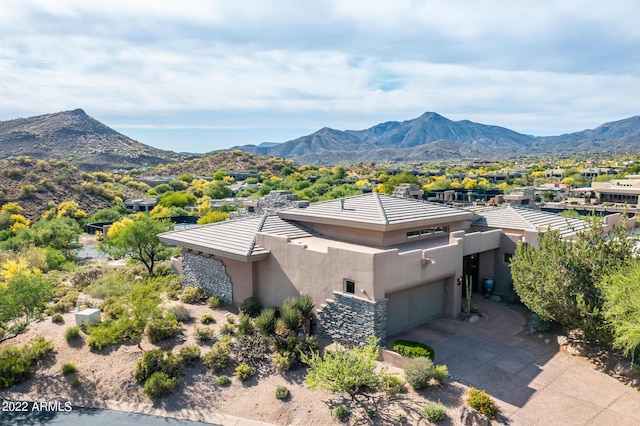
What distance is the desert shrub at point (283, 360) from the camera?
1778 centimetres

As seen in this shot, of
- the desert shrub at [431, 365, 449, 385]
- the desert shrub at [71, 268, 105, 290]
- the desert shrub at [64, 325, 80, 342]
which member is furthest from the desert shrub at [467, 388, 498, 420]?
the desert shrub at [71, 268, 105, 290]

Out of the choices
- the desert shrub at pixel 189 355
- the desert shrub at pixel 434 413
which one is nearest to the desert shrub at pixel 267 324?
the desert shrub at pixel 189 355

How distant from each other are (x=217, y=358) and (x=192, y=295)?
7285 millimetres

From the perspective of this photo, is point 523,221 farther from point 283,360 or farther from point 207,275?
point 207,275

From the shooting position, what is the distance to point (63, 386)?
58.3 feet

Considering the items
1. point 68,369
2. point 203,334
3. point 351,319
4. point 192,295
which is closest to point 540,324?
point 351,319

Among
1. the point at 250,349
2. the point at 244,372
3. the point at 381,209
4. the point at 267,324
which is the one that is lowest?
the point at 244,372

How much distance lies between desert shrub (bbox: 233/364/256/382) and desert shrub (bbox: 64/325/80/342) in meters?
8.45

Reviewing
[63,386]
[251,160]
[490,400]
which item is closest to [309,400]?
[490,400]

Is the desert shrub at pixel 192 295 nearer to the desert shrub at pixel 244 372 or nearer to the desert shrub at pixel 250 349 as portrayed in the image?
the desert shrub at pixel 250 349

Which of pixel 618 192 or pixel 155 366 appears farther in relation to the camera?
pixel 618 192

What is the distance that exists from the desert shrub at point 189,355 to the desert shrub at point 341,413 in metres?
6.83

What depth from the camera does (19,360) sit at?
18.6 metres

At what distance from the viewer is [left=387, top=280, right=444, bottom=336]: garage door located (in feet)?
65.0
